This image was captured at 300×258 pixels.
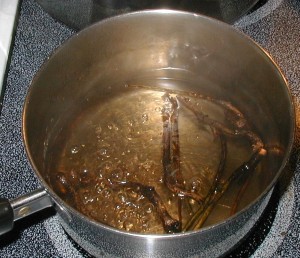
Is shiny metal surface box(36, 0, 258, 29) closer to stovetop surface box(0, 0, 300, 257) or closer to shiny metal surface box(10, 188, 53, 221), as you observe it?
stovetop surface box(0, 0, 300, 257)

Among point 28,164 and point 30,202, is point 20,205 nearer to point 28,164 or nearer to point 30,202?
point 30,202

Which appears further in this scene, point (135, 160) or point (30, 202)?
point (135, 160)

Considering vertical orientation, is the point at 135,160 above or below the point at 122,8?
below

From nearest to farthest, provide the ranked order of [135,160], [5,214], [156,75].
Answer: [5,214] < [135,160] < [156,75]

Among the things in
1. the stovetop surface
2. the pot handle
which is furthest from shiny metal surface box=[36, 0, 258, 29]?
the pot handle

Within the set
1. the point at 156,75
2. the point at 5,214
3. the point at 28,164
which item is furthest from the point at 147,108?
the point at 5,214

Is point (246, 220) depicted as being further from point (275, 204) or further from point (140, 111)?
point (140, 111)

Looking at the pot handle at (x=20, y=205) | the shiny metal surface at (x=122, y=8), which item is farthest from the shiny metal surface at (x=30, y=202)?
the shiny metal surface at (x=122, y=8)

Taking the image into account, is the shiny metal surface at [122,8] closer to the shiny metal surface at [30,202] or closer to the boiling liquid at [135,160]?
the boiling liquid at [135,160]
